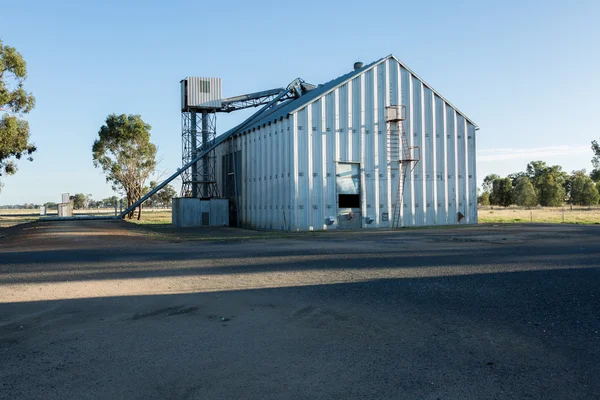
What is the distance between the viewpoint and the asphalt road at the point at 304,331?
4.01 m

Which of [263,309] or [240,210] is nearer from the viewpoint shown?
[263,309]

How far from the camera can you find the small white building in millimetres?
25828

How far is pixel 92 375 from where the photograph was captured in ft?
14.1

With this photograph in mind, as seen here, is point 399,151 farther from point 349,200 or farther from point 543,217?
point 543,217

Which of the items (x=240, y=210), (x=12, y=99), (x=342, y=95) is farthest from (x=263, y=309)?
(x=12, y=99)

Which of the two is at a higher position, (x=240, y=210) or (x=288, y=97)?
(x=288, y=97)

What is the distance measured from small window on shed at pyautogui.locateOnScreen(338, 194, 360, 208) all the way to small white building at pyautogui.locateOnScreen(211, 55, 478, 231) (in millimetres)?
58

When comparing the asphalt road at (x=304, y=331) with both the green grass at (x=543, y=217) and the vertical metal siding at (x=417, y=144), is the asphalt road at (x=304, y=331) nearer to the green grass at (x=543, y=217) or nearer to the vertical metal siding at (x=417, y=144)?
the vertical metal siding at (x=417, y=144)

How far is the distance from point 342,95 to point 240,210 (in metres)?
11.0

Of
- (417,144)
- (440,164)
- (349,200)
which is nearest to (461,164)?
(440,164)

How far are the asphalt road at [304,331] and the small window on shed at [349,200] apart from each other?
15.8 meters

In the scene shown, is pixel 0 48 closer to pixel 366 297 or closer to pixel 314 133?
pixel 314 133

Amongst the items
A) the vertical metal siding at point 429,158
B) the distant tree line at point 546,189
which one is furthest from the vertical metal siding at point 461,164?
the distant tree line at point 546,189

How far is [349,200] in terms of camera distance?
2734 cm
